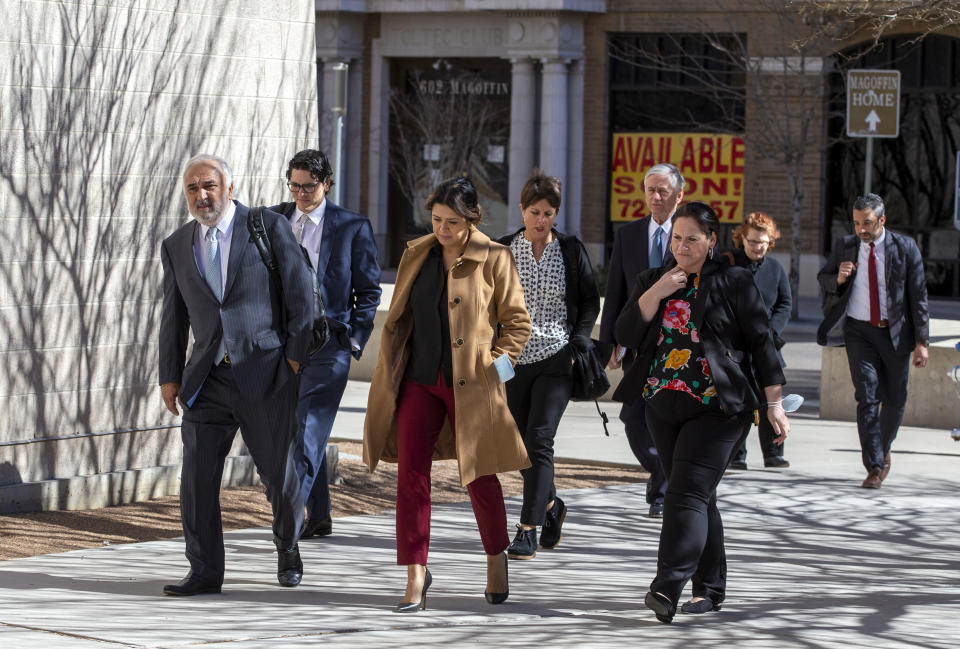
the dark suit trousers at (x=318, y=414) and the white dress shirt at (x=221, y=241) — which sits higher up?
the white dress shirt at (x=221, y=241)

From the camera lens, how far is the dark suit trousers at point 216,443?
729 cm

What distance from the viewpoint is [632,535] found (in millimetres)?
9109

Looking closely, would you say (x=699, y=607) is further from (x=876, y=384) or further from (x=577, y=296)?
(x=876, y=384)

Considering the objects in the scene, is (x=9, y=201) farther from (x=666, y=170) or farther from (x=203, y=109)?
(x=666, y=170)

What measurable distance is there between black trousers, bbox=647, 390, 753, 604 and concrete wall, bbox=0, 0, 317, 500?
3.98m

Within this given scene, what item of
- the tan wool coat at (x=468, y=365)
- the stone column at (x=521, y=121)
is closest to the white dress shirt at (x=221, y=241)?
the tan wool coat at (x=468, y=365)

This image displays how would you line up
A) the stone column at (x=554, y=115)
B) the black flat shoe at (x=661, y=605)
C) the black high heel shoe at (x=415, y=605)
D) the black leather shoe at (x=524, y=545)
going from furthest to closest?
the stone column at (x=554, y=115) → the black leather shoe at (x=524, y=545) → the black high heel shoe at (x=415, y=605) → the black flat shoe at (x=661, y=605)

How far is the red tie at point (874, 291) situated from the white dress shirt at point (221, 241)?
505 centimetres

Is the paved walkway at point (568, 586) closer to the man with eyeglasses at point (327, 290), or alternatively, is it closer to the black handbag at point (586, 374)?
the man with eyeglasses at point (327, 290)

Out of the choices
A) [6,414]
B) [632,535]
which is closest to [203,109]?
[6,414]

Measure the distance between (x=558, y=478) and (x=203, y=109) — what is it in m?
3.29

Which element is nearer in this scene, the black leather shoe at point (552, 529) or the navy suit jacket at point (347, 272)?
the black leather shoe at point (552, 529)

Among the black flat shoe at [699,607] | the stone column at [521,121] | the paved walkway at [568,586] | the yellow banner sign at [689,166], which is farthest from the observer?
the stone column at [521,121]

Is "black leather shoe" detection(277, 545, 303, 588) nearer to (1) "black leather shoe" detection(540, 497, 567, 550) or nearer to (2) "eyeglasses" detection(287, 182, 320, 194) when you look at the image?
(1) "black leather shoe" detection(540, 497, 567, 550)
